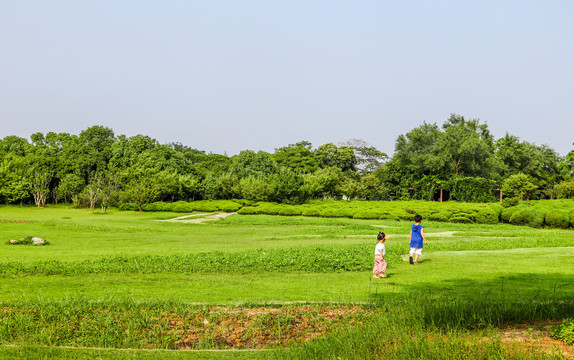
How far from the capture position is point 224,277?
11.8 metres

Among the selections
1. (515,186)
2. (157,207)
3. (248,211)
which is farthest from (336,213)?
(515,186)

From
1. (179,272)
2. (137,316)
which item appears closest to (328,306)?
(137,316)

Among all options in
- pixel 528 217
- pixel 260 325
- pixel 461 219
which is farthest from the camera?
pixel 461 219

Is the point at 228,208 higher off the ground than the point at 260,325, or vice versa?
the point at 260,325

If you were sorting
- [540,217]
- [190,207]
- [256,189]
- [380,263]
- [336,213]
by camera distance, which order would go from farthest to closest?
[256,189] → [190,207] → [336,213] → [540,217] → [380,263]

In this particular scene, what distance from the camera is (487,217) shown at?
34.2 m

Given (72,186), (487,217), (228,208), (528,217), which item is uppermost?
(72,186)

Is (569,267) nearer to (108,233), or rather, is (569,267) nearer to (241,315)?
(241,315)

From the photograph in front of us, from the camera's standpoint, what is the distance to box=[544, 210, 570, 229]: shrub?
30.3m

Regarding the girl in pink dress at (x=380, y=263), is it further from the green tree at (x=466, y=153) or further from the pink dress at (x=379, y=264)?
the green tree at (x=466, y=153)

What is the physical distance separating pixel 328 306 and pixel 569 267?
829 cm

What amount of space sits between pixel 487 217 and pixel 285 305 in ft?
98.8

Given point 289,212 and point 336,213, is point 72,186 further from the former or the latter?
point 336,213

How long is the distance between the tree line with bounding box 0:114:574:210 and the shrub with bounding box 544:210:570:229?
65.9 ft
